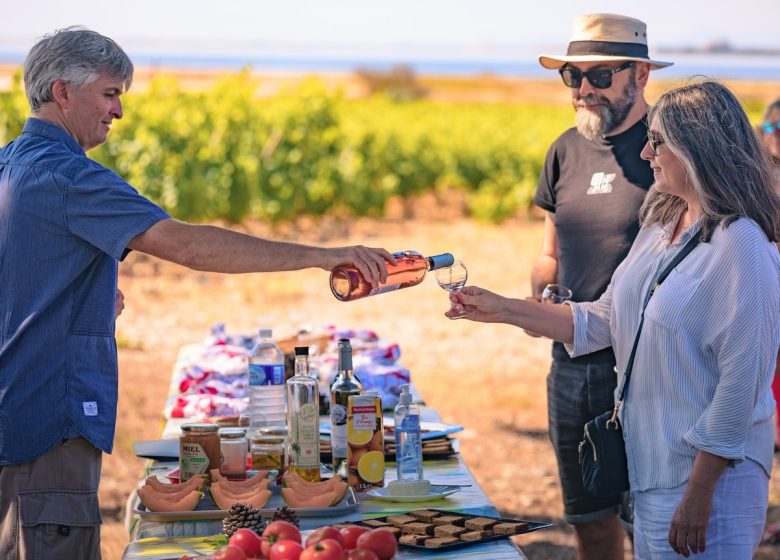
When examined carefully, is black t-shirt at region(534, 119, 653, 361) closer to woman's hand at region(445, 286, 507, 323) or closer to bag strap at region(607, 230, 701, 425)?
woman's hand at region(445, 286, 507, 323)

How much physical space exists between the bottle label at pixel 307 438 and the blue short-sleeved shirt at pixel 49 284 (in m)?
0.60

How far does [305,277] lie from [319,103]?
14.0 ft

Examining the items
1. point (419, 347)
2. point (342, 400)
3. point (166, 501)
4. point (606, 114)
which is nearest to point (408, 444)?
point (342, 400)

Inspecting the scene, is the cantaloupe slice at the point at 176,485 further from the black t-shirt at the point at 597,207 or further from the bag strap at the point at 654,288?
the black t-shirt at the point at 597,207

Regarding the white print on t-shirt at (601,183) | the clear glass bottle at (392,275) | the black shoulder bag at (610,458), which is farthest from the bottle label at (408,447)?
the white print on t-shirt at (601,183)

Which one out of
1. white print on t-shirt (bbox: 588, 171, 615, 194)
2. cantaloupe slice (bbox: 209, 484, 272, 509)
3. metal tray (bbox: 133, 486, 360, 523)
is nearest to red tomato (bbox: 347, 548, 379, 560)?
metal tray (bbox: 133, 486, 360, 523)

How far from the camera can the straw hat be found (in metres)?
4.23

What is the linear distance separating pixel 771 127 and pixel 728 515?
2639mm

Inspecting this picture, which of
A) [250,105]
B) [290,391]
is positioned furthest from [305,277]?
[290,391]

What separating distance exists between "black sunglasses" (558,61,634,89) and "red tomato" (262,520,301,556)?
104 inches

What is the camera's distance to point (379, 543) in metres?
2.12

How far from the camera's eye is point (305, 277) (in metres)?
14.7

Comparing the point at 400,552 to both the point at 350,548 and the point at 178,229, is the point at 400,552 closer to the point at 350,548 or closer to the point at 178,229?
the point at 350,548

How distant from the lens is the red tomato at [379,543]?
6.91 ft
